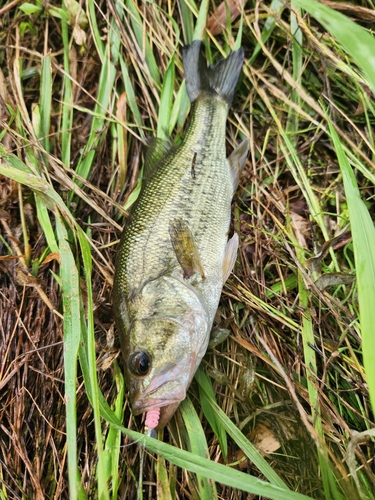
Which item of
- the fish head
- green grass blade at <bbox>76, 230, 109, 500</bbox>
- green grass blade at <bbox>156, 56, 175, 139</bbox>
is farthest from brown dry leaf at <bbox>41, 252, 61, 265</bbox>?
green grass blade at <bbox>156, 56, 175, 139</bbox>

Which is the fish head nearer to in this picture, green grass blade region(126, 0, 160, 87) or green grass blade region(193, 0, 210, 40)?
green grass blade region(126, 0, 160, 87)

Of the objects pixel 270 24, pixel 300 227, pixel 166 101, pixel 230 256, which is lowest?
pixel 230 256

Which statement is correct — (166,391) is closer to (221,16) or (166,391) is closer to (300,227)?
(300,227)

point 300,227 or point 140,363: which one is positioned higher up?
point 300,227

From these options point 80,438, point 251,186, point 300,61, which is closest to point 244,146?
point 251,186

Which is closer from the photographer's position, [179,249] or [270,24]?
[179,249]

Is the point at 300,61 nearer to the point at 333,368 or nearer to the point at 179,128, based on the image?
the point at 179,128

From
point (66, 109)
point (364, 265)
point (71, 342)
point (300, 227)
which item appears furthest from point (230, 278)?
point (66, 109)
